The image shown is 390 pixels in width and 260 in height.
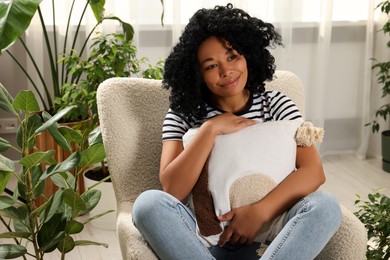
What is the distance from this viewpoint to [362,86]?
3795 mm

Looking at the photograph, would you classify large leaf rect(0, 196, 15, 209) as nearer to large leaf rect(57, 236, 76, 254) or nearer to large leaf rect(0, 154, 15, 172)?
large leaf rect(0, 154, 15, 172)

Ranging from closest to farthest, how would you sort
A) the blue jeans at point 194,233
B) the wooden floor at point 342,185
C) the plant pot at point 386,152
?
the blue jeans at point 194,233 < the wooden floor at point 342,185 < the plant pot at point 386,152

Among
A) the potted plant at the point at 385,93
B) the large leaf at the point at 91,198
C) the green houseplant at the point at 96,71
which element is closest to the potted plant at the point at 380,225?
the large leaf at the point at 91,198

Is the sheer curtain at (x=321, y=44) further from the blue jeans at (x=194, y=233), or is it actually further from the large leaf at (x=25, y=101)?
the blue jeans at (x=194, y=233)

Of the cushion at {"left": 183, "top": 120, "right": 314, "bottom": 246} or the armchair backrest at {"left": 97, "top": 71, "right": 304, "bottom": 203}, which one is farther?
the armchair backrest at {"left": 97, "top": 71, "right": 304, "bottom": 203}

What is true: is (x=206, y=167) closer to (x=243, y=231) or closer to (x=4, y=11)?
(x=243, y=231)

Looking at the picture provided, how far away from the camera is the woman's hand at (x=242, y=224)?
5.33 feet

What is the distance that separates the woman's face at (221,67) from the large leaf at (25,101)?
458mm

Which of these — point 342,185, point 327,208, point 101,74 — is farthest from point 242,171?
point 342,185

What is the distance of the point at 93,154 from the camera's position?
1.83m

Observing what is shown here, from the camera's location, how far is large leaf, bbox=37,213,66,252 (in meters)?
1.73

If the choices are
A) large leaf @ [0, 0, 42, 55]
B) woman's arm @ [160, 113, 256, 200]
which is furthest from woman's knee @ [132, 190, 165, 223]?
large leaf @ [0, 0, 42, 55]

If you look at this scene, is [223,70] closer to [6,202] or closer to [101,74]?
[6,202]

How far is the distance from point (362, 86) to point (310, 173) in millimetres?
2223
